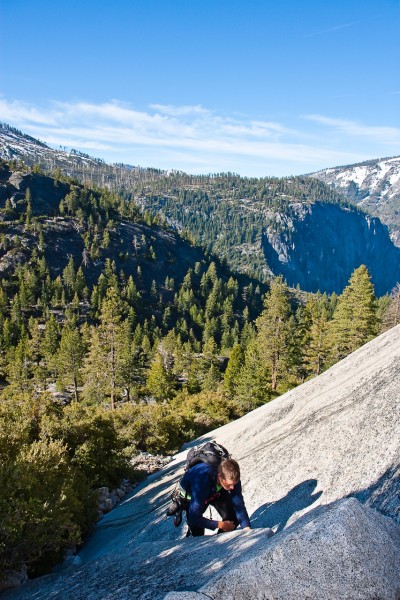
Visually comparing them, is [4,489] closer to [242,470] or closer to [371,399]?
[242,470]

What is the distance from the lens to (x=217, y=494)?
713cm

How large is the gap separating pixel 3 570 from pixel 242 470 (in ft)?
22.5

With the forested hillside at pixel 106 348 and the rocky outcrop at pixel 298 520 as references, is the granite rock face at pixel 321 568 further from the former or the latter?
the forested hillside at pixel 106 348

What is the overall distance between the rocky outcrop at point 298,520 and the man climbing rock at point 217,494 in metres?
0.34

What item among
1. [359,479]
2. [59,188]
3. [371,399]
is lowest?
[359,479]

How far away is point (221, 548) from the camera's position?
6.46m

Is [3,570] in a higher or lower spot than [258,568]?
lower

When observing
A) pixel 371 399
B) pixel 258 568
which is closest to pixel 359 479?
pixel 371 399

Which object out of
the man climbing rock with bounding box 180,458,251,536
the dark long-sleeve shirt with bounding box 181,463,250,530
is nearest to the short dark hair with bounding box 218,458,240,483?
the man climbing rock with bounding box 180,458,251,536

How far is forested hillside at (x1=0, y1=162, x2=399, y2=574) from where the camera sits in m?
14.5

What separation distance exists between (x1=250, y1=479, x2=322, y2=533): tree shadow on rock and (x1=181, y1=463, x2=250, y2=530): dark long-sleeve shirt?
1.96m

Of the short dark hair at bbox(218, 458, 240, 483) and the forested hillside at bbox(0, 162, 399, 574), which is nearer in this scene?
the short dark hair at bbox(218, 458, 240, 483)

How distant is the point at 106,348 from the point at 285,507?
39.4 metres

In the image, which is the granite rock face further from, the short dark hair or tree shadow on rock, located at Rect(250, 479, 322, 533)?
tree shadow on rock, located at Rect(250, 479, 322, 533)
